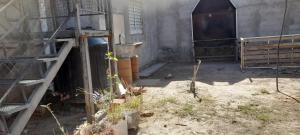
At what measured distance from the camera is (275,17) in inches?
512

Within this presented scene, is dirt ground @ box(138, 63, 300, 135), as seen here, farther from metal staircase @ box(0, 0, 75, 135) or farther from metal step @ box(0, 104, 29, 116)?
metal step @ box(0, 104, 29, 116)

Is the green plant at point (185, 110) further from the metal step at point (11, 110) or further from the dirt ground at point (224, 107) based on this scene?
the metal step at point (11, 110)

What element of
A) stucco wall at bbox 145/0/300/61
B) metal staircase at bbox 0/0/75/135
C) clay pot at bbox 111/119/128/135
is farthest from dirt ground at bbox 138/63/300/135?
stucco wall at bbox 145/0/300/61

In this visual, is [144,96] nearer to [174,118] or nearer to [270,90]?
[174,118]

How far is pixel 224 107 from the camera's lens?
5.95m

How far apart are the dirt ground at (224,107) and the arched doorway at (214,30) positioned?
5.09m

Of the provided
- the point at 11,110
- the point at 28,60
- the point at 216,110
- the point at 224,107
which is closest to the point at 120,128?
the point at 11,110

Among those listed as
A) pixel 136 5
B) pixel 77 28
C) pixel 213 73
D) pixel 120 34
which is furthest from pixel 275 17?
pixel 77 28

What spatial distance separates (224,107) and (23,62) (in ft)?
13.4

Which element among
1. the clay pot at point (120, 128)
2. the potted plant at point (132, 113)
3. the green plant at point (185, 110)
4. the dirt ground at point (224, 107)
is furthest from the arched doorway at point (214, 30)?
the clay pot at point (120, 128)

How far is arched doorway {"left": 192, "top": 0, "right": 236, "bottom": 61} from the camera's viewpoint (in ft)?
46.3

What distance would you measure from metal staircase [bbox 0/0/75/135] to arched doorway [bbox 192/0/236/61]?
9.41 meters

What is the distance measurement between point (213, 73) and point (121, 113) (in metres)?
6.71

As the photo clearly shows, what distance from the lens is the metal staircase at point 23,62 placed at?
12.7 ft
